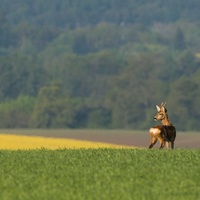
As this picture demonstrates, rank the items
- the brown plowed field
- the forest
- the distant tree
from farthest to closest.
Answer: the forest
the distant tree
the brown plowed field

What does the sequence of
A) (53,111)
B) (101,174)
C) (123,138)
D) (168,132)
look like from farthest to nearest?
(53,111) → (123,138) → (168,132) → (101,174)

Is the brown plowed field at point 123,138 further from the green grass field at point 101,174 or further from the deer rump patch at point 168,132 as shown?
the green grass field at point 101,174

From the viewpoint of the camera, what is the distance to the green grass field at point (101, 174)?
1445 centimetres

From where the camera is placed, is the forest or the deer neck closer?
the deer neck

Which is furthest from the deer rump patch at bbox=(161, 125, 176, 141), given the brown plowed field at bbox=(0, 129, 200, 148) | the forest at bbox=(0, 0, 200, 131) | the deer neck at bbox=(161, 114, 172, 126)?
the forest at bbox=(0, 0, 200, 131)

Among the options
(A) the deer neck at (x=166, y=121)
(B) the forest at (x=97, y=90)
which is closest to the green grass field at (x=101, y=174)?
(A) the deer neck at (x=166, y=121)

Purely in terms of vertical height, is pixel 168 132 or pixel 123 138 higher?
pixel 123 138

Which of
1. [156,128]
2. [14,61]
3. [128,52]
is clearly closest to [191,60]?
[14,61]

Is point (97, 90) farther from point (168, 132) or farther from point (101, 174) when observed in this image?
point (101, 174)

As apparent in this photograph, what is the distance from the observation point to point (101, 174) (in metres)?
16.7

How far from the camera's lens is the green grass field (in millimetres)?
14453

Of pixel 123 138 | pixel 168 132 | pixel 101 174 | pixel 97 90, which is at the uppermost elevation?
pixel 97 90

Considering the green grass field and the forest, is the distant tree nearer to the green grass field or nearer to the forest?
the forest

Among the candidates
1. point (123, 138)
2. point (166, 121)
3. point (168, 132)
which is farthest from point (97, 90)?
point (168, 132)
